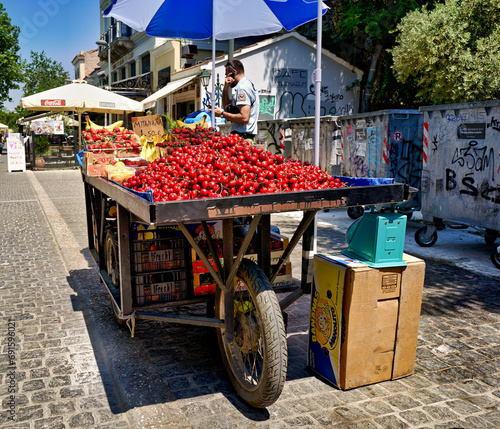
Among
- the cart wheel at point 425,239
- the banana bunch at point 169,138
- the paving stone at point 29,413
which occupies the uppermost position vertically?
the banana bunch at point 169,138

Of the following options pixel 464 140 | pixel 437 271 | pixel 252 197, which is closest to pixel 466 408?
pixel 252 197

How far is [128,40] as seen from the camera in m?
32.3

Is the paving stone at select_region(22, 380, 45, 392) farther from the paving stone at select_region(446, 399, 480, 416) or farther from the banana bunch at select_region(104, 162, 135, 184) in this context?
the paving stone at select_region(446, 399, 480, 416)

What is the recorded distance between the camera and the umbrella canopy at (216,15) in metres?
6.33

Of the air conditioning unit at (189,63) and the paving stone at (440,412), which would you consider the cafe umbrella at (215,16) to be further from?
the air conditioning unit at (189,63)

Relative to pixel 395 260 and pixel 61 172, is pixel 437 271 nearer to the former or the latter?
pixel 395 260

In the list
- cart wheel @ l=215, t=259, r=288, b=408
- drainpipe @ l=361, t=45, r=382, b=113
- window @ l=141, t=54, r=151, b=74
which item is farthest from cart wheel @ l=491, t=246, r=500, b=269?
window @ l=141, t=54, r=151, b=74

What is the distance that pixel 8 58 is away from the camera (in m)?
38.7

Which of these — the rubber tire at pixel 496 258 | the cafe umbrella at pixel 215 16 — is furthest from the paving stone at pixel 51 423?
the rubber tire at pixel 496 258

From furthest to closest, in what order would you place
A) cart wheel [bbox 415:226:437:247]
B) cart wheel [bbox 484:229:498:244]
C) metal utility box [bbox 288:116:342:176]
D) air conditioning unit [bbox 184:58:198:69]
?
1. air conditioning unit [bbox 184:58:198:69]
2. metal utility box [bbox 288:116:342:176]
3. cart wheel [bbox 415:226:437:247]
4. cart wheel [bbox 484:229:498:244]

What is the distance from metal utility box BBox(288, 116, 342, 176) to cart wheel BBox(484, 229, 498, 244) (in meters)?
3.97

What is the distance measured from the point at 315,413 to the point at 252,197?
1.41 metres

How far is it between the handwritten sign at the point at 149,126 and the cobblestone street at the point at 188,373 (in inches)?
71.9

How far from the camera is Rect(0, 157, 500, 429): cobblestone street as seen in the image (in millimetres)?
3037
